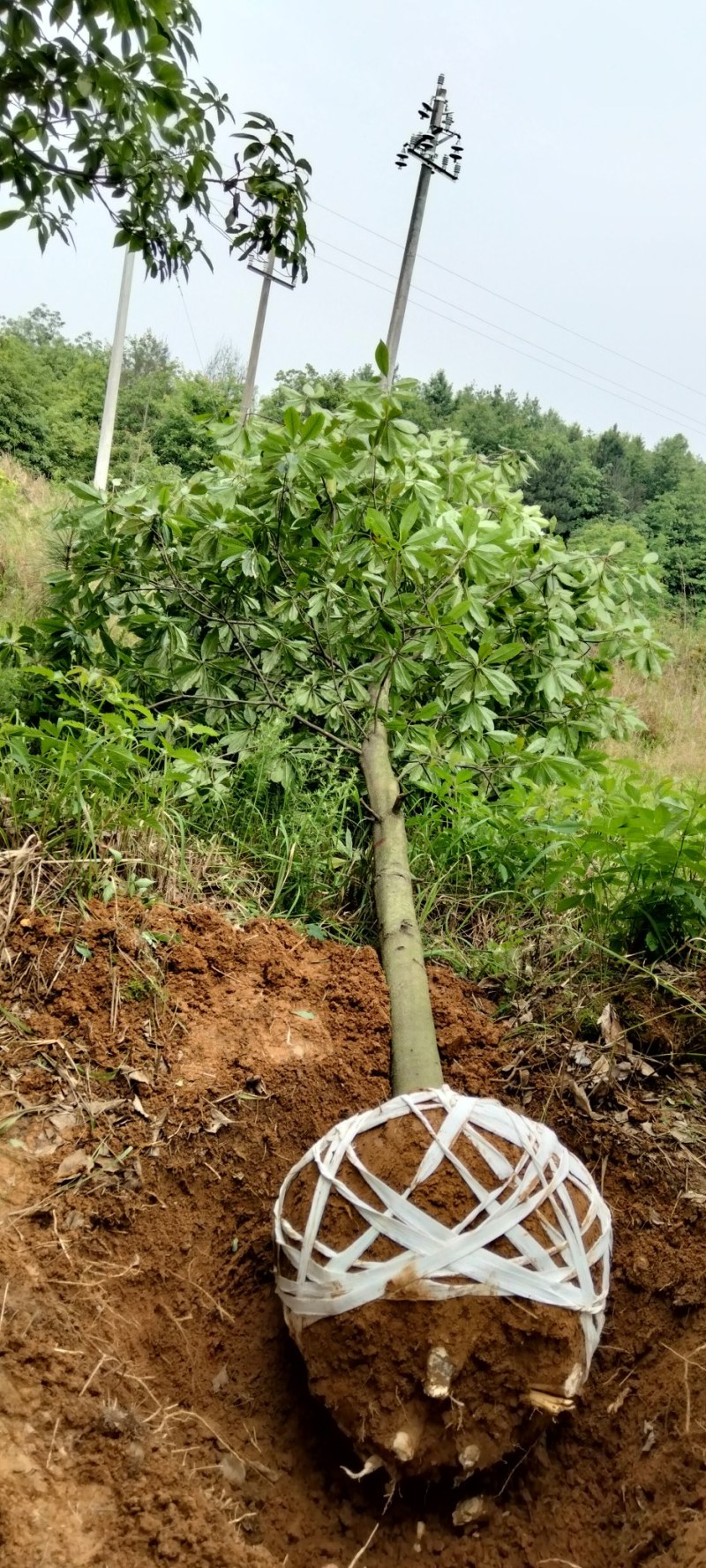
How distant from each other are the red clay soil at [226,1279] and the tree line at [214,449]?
49.8 feet

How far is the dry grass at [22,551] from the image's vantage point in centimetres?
566

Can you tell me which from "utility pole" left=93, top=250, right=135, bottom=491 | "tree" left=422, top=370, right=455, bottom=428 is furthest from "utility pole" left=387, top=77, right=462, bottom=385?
"tree" left=422, top=370, right=455, bottom=428

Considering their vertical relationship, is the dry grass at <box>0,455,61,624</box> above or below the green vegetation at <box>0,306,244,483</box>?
below

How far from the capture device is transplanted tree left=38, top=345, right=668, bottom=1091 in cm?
301

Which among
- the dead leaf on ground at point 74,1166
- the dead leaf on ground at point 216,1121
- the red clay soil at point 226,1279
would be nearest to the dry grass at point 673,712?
the red clay soil at point 226,1279

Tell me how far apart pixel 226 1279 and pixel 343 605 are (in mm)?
2271

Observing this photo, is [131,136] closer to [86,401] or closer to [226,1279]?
[226,1279]

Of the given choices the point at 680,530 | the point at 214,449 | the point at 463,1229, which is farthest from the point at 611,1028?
the point at 680,530

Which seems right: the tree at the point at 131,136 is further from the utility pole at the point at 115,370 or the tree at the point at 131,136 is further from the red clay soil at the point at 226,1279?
the utility pole at the point at 115,370

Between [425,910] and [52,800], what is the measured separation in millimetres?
1040

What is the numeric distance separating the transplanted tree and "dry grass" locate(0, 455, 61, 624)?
704mm

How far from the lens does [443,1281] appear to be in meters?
1.25

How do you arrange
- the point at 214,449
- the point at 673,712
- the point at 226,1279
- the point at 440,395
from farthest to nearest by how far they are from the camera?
the point at 440,395 < the point at 214,449 < the point at 673,712 < the point at 226,1279

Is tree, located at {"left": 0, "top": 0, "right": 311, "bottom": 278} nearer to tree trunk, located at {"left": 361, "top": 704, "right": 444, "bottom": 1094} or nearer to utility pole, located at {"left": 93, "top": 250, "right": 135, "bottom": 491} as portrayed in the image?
tree trunk, located at {"left": 361, "top": 704, "right": 444, "bottom": 1094}
